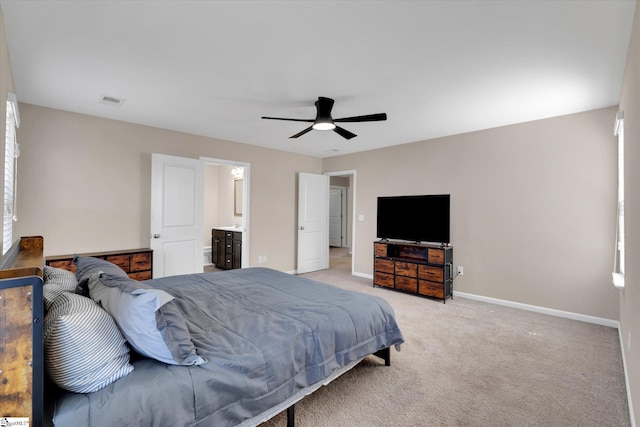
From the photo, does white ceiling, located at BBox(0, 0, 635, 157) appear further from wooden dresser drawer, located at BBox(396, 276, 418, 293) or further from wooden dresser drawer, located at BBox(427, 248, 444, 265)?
wooden dresser drawer, located at BBox(396, 276, 418, 293)

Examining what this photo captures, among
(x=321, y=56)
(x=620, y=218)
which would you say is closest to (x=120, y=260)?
(x=321, y=56)

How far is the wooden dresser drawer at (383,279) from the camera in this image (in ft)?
16.1

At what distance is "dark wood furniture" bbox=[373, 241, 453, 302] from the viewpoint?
14.3 ft

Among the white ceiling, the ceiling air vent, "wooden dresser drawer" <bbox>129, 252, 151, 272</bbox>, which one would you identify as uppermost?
the white ceiling

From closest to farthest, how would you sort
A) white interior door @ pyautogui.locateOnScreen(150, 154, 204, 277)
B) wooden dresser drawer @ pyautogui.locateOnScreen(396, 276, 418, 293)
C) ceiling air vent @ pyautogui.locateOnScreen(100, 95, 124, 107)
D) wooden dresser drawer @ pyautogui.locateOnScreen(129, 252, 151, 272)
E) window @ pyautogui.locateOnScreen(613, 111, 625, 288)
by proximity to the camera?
window @ pyautogui.locateOnScreen(613, 111, 625, 288), ceiling air vent @ pyautogui.locateOnScreen(100, 95, 124, 107), wooden dresser drawer @ pyautogui.locateOnScreen(129, 252, 151, 272), white interior door @ pyautogui.locateOnScreen(150, 154, 204, 277), wooden dresser drawer @ pyautogui.locateOnScreen(396, 276, 418, 293)

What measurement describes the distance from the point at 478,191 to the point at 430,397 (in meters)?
3.19

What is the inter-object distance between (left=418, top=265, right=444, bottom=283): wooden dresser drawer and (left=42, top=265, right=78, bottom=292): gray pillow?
13.1ft

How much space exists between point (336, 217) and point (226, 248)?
4.84m

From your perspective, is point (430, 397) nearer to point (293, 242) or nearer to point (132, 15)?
point (132, 15)

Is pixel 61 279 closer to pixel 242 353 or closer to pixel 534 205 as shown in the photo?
pixel 242 353

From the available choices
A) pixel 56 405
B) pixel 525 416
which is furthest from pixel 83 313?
pixel 525 416

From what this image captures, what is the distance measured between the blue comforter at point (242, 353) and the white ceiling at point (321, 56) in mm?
1876

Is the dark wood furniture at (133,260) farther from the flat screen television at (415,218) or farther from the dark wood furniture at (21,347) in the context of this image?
the flat screen television at (415,218)

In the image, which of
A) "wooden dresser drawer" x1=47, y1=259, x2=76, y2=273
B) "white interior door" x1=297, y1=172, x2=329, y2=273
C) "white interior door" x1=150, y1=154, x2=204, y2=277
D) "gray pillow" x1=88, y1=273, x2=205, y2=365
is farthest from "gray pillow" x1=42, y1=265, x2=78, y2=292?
"white interior door" x1=297, y1=172, x2=329, y2=273
